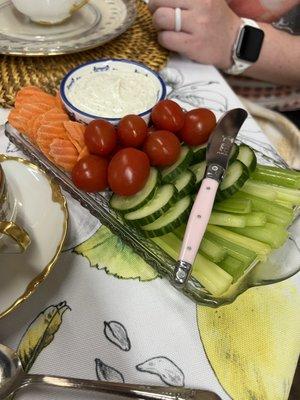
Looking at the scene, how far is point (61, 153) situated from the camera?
0.74 meters

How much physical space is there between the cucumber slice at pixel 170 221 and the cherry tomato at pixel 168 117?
0.15 m

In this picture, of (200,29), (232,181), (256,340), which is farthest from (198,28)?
(256,340)

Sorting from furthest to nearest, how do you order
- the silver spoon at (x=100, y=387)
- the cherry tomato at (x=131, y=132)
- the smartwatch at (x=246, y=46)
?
the smartwatch at (x=246, y=46) → the cherry tomato at (x=131, y=132) → the silver spoon at (x=100, y=387)

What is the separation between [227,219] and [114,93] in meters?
0.34

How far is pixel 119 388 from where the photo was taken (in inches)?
20.5

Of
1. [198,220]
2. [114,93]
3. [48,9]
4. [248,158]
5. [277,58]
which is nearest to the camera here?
[198,220]

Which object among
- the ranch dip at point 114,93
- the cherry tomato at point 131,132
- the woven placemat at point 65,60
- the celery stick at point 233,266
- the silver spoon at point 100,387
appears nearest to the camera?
the silver spoon at point 100,387

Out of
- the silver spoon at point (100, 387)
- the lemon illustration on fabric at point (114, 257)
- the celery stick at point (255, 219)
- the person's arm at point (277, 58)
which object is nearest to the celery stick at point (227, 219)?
the celery stick at point (255, 219)

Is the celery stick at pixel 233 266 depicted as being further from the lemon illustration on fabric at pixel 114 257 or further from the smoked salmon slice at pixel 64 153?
the smoked salmon slice at pixel 64 153

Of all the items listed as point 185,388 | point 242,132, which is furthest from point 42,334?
point 242,132

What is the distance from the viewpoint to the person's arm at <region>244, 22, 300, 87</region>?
1144 millimetres

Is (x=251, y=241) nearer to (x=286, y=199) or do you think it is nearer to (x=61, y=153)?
(x=286, y=199)

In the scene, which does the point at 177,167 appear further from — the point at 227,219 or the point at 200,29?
the point at 200,29

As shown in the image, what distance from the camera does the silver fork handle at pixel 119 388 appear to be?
0.52 m
